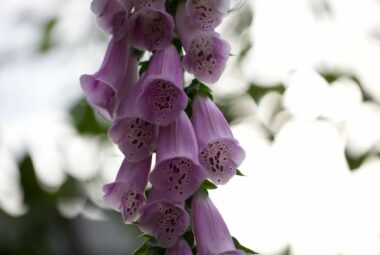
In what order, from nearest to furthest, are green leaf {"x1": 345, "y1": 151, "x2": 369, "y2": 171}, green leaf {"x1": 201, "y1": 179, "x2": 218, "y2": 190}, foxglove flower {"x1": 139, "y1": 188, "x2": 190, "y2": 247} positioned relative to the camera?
foxglove flower {"x1": 139, "y1": 188, "x2": 190, "y2": 247} < green leaf {"x1": 201, "y1": 179, "x2": 218, "y2": 190} < green leaf {"x1": 345, "y1": 151, "x2": 369, "y2": 171}

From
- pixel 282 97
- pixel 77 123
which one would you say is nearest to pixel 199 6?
pixel 282 97

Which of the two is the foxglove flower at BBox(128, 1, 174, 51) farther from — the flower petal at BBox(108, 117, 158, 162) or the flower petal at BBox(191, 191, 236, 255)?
the flower petal at BBox(191, 191, 236, 255)

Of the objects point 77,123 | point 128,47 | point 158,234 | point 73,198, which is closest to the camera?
point 158,234

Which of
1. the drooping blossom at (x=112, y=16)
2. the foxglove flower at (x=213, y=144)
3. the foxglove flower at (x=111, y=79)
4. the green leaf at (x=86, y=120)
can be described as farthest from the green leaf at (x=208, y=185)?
the green leaf at (x=86, y=120)

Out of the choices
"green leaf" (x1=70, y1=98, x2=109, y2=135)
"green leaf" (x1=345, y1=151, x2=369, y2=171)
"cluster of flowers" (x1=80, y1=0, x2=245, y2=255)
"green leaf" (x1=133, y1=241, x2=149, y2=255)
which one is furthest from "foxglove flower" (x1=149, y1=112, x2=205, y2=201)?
"green leaf" (x1=70, y1=98, x2=109, y2=135)

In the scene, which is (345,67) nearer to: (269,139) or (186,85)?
(269,139)

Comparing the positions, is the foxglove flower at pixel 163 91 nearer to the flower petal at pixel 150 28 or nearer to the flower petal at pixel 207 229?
the flower petal at pixel 150 28
